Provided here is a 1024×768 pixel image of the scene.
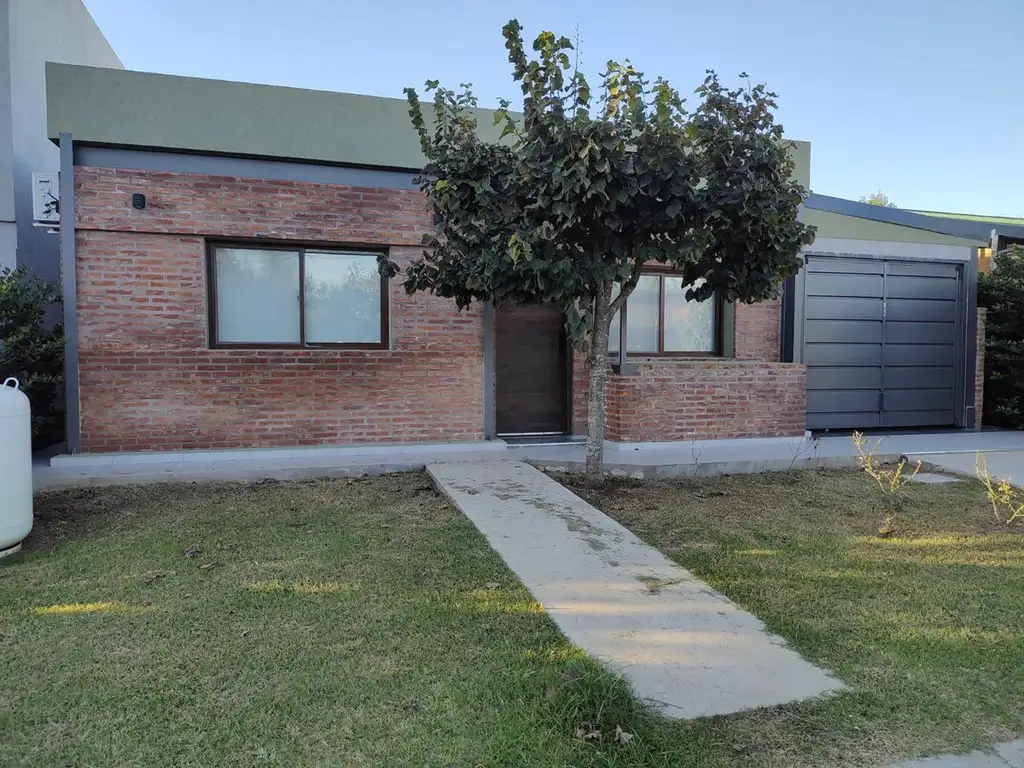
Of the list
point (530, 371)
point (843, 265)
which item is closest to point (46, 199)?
point (530, 371)

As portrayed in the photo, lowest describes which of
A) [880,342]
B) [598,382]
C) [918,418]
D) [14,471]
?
[918,418]

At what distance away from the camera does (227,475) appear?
675cm

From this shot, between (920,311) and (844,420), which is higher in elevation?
(920,311)

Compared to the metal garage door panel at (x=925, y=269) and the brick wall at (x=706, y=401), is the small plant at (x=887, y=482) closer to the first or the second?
the brick wall at (x=706, y=401)

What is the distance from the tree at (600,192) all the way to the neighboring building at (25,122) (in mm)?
5489

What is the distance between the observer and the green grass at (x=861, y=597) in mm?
2590

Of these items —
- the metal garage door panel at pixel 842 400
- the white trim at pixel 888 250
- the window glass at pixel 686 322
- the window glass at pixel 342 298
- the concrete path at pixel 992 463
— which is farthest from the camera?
the metal garage door panel at pixel 842 400

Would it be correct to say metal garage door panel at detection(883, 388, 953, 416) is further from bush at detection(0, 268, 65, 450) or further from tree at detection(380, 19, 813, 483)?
bush at detection(0, 268, 65, 450)

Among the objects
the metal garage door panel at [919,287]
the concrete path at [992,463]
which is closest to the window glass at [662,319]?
the metal garage door panel at [919,287]

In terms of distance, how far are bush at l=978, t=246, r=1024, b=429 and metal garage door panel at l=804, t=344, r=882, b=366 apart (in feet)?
6.72

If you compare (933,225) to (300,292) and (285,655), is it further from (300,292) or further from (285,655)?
(285,655)

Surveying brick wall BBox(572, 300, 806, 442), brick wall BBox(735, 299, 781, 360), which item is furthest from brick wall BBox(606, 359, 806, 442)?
brick wall BBox(735, 299, 781, 360)

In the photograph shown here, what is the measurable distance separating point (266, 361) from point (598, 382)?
12.2 feet

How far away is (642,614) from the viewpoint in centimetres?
359
